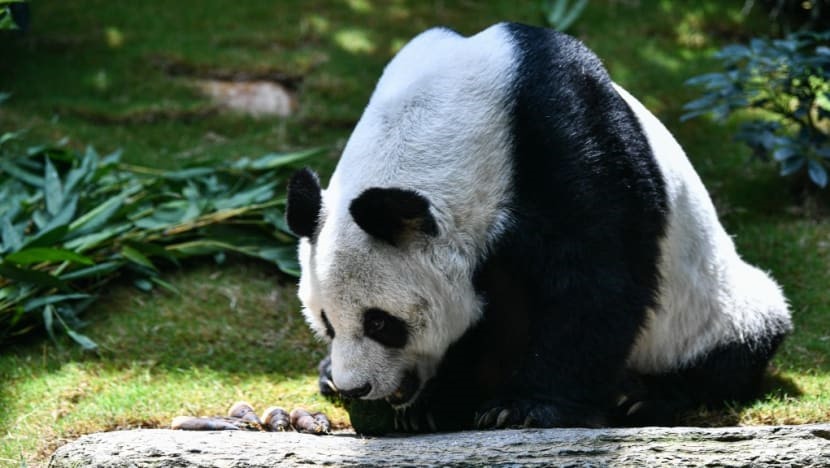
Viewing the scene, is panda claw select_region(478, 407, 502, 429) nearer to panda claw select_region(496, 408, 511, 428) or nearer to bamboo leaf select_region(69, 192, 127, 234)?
panda claw select_region(496, 408, 511, 428)

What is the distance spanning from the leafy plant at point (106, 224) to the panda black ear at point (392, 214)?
75.9 inches

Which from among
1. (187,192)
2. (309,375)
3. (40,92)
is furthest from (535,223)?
(40,92)

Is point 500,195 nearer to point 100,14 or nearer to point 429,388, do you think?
point 429,388

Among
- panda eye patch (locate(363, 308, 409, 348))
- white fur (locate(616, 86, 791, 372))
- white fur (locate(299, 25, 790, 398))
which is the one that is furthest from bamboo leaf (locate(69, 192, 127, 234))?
white fur (locate(616, 86, 791, 372))

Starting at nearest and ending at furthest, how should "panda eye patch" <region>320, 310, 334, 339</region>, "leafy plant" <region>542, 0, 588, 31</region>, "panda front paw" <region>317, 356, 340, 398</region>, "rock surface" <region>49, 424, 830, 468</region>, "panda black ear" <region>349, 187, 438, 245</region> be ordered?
"rock surface" <region>49, 424, 830, 468</region>, "panda black ear" <region>349, 187, 438, 245</region>, "panda eye patch" <region>320, 310, 334, 339</region>, "panda front paw" <region>317, 356, 340, 398</region>, "leafy plant" <region>542, 0, 588, 31</region>

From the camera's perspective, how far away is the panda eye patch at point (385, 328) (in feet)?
13.0

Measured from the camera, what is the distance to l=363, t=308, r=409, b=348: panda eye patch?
3975 mm

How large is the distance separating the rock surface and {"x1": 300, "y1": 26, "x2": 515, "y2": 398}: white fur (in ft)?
1.68

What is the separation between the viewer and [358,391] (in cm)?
402

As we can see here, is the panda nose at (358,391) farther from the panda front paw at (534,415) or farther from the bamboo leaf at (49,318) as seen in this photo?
the bamboo leaf at (49,318)

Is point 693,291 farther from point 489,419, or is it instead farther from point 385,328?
point 385,328

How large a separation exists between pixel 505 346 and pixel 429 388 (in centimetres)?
40

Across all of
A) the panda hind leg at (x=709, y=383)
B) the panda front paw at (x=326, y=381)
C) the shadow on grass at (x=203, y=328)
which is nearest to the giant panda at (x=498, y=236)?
the panda hind leg at (x=709, y=383)

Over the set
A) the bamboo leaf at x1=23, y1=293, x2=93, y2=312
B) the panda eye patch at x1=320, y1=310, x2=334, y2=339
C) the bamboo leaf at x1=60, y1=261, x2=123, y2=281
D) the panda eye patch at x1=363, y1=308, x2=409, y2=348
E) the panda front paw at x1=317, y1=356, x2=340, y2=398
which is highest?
the panda eye patch at x1=363, y1=308, x2=409, y2=348
